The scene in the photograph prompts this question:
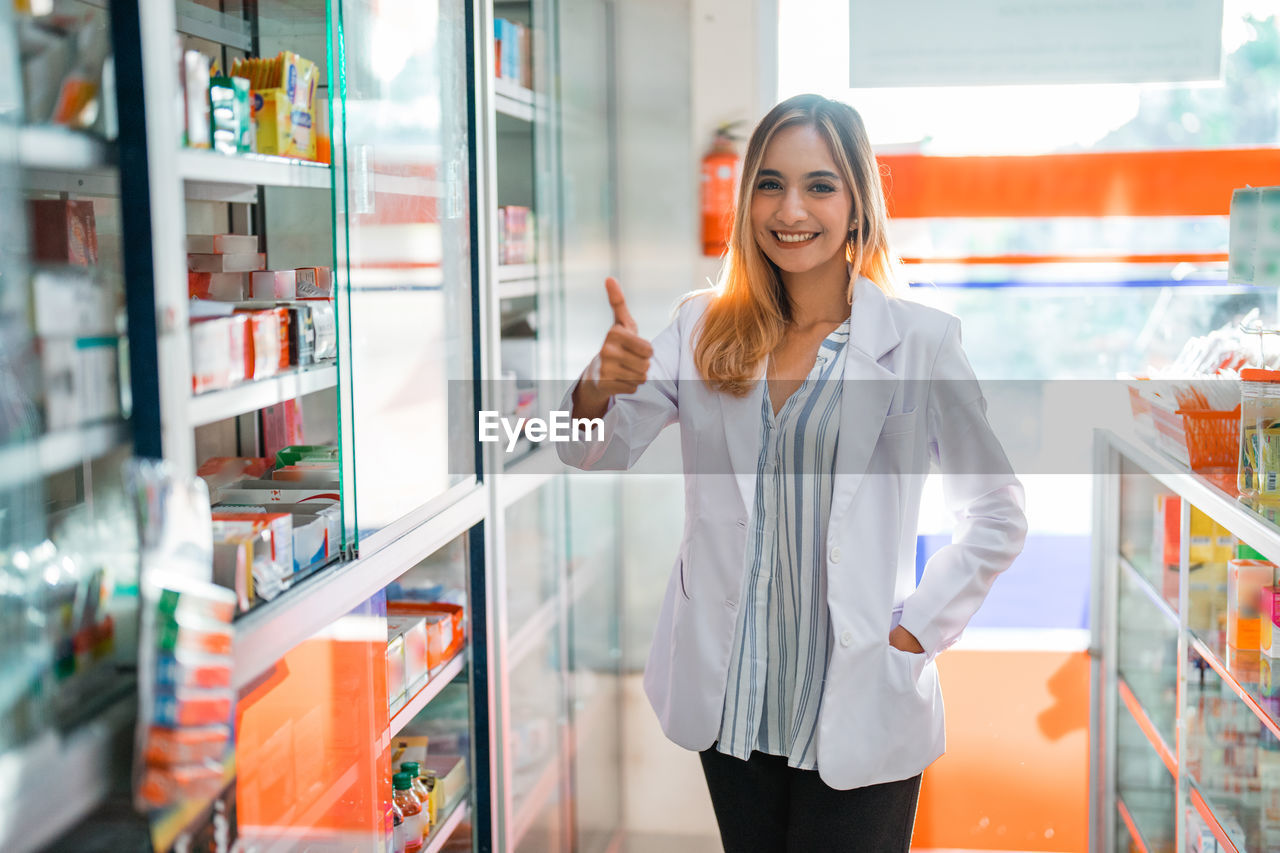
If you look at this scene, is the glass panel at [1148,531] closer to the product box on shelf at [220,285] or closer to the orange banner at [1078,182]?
the orange banner at [1078,182]

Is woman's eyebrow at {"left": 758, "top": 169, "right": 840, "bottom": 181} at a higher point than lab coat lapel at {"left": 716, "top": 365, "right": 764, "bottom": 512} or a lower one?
higher

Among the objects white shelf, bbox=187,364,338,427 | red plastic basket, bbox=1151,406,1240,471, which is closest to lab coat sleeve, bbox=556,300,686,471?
white shelf, bbox=187,364,338,427

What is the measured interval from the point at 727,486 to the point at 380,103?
1013mm

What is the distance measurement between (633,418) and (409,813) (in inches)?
42.2

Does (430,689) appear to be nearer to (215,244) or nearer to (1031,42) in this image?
(215,244)

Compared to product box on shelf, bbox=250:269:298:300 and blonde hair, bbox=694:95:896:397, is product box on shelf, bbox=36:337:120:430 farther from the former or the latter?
blonde hair, bbox=694:95:896:397

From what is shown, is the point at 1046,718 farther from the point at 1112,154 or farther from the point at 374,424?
the point at 374,424

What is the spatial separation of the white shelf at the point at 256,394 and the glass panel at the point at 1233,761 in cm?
220

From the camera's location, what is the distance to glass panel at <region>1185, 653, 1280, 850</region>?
260cm

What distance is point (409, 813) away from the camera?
8.46ft

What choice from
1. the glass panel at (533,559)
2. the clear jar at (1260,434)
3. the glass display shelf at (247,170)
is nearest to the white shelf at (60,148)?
the glass display shelf at (247,170)

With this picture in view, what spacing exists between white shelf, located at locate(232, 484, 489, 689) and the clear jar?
5.65 feet

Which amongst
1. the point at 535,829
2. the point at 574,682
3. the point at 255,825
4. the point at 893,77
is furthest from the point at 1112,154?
the point at 255,825

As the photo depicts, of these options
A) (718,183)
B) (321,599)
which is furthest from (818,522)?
(718,183)
